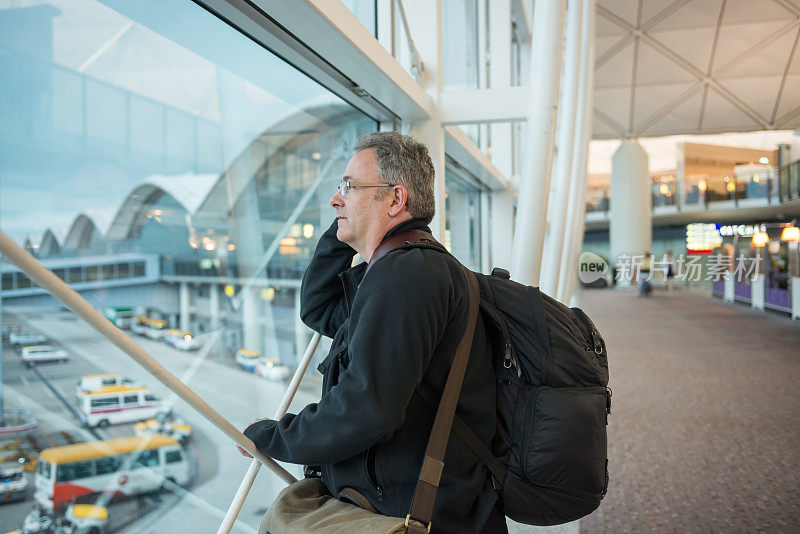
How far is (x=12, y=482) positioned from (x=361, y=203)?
1329mm

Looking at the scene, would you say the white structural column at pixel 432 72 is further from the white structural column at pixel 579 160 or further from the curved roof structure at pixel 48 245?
the white structural column at pixel 579 160

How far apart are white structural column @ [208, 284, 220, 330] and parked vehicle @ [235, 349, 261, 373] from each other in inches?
11.6

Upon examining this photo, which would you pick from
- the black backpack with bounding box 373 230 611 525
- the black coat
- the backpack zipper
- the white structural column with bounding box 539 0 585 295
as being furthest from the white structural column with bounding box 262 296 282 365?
the white structural column with bounding box 539 0 585 295

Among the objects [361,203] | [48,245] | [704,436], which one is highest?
[361,203]

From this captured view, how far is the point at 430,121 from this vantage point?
429 centimetres

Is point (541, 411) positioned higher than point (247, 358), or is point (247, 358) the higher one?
point (541, 411)

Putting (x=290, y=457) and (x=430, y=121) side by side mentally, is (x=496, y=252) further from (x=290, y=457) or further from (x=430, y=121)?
(x=290, y=457)

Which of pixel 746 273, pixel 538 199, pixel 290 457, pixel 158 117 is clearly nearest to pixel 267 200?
pixel 158 117

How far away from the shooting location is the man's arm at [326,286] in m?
2.07

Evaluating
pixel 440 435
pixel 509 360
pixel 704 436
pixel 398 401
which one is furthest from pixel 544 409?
pixel 704 436

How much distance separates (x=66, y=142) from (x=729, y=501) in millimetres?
4984

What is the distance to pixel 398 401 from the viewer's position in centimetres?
142

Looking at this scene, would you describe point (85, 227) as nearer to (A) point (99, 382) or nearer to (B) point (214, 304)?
(A) point (99, 382)

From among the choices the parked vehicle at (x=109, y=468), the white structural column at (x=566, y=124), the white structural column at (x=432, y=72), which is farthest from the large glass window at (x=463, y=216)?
the parked vehicle at (x=109, y=468)
